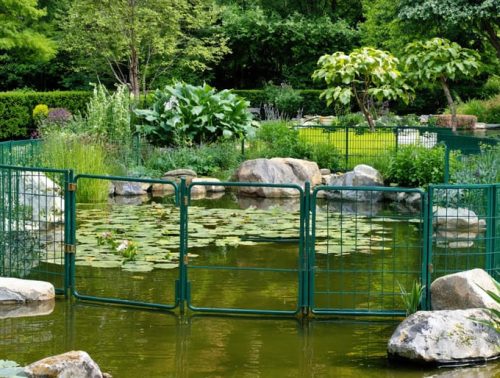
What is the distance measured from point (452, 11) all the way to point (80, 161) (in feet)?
55.3

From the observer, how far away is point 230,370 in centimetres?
670

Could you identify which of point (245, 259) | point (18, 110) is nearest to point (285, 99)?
point (18, 110)

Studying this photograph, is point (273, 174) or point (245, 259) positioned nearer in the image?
point (245, 259)

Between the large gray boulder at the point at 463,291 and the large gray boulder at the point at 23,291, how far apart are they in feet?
11.5

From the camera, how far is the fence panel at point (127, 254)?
888cm

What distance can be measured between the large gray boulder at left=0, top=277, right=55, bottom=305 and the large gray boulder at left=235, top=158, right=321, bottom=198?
835cm

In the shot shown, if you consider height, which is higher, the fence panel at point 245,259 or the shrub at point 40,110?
the shrub at point 40,110

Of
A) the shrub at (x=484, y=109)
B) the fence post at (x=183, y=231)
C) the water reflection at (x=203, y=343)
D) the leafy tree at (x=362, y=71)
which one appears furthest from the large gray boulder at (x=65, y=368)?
the shrub at (x=484, y=109)

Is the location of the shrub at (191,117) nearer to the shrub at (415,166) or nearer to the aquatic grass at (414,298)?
Result: the shrub at (415,166)

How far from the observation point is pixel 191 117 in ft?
62.6

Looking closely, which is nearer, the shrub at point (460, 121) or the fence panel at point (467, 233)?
the fence panel at point (467, 233)

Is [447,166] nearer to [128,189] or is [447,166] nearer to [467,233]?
[467,233]

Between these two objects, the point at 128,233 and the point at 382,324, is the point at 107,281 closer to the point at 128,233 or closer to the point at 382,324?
the point at 128,233

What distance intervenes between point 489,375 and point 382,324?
154 centimetres
